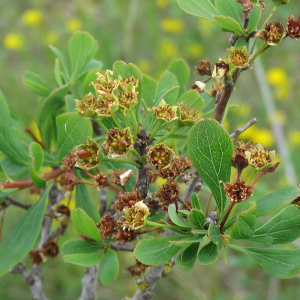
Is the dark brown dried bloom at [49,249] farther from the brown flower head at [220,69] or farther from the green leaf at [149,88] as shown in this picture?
the brown flower head at [220,69]

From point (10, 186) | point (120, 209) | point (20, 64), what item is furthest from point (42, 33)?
point (120, 209)

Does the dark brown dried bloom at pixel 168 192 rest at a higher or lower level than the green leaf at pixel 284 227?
higher

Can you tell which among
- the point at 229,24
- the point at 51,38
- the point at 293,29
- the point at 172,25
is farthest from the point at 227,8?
the point at 172,25

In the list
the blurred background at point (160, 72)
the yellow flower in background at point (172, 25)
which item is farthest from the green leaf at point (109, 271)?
the yellow flower in background at point (172, 25)

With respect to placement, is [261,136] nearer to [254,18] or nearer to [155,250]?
[254,18]

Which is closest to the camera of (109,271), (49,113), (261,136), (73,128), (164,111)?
(164,111)

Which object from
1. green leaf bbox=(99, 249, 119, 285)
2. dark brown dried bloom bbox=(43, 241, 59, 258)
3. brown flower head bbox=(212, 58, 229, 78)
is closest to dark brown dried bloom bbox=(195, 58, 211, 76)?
brown flower head bbox=(212, 58, 229, 78)
